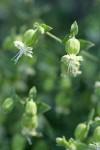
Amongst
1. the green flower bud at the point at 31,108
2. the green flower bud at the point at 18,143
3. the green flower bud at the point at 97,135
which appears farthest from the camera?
the green flower bud at the point at 18,143

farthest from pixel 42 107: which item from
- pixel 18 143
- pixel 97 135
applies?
pixel 18 143

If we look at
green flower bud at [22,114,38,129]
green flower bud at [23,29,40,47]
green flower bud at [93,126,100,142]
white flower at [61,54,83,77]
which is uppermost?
green flower bud at [23,29,40,47]

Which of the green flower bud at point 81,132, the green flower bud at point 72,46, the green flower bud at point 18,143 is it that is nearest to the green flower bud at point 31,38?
the green flower bud at point 72,46

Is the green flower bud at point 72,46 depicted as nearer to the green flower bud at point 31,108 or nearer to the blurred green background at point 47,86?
the green flower bud at point 31,108

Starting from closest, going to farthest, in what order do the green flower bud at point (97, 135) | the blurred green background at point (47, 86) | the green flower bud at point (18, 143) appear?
1. the green flower bud at point (97, 135)
2. the green flower bud at point (18, 143)
3. the blurred green background at point (47, 86)

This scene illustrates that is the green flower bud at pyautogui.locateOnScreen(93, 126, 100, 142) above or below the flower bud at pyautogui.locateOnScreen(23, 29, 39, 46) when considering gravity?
below

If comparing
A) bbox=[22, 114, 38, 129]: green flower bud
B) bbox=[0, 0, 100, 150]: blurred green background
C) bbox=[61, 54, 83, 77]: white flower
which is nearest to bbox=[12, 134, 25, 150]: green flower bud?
bbox=[0, 0, 100, 150]: blurred green background

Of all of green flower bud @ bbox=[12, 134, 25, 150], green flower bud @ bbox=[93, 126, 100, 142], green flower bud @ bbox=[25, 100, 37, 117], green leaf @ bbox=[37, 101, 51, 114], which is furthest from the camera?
green flower bud @ bbox=[12, 134, 25, 150]

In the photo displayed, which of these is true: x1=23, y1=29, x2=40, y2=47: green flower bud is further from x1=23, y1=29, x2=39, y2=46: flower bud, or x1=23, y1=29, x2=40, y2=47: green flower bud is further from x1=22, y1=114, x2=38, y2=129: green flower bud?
x1=22, y1=114, x2=38, y2=129: green flower bud

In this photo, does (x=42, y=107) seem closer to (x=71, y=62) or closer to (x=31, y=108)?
(x=31, y=108)

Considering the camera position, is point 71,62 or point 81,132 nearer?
point 71,62

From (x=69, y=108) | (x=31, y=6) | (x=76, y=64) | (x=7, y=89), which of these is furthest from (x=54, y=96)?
(x=76, y=64)

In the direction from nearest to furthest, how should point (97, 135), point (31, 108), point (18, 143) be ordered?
1. point (97, 135)
2. point (31, 108)
3. point (18, 143)
